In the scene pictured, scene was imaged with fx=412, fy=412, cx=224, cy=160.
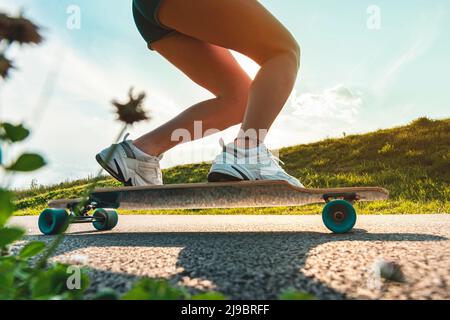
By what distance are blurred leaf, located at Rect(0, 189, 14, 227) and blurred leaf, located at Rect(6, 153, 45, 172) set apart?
34mm

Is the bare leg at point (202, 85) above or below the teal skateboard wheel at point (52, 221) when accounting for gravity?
above

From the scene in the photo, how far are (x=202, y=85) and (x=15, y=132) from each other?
196 centimetres

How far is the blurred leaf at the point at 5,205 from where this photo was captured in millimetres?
554

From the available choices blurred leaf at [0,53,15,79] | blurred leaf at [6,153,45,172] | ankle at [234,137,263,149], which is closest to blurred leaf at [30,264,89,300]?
blurred leaf at [6,153,45,172]

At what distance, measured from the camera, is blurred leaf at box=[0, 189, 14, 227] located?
554 mm

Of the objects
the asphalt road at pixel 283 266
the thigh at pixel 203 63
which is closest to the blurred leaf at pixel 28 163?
the asphalt road at pixel 283 266

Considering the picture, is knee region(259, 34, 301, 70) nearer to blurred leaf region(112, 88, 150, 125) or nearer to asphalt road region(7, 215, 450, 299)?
asphalt road region(7, 215, 450, 299)

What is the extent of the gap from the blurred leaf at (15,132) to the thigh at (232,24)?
1.48 meters

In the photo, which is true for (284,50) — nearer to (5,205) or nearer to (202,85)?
(202,85)

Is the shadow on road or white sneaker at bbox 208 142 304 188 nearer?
the shadow on road

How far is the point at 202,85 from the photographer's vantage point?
248 centimetres

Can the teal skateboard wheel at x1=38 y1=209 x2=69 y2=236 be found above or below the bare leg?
below

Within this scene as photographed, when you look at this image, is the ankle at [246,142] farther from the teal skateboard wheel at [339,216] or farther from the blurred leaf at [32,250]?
the blurred leaf at [32,250]

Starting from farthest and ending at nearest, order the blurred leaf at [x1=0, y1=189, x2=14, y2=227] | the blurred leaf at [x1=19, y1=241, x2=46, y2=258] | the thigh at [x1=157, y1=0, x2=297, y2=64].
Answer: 1. the thigh at [x1=157, y1=0, x2=297, y2=64]
2. the blurred leaf at [x1=19, y1=241, x2=46, y2=258]
3. the blurred leaf at [x1=0, y1=189, x2=14, y2=227]
